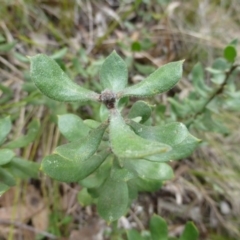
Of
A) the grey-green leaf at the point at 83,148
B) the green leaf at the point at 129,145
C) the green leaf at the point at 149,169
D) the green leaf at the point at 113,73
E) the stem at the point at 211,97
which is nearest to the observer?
the green leaf at the point at 129,145

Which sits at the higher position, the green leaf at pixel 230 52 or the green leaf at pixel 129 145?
the green leaf at pixel 129 145

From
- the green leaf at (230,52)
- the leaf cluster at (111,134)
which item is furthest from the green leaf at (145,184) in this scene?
the green leaf at (230,52)

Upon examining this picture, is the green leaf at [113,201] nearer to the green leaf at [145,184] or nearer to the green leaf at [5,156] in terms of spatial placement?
the green leaf at [145,184]

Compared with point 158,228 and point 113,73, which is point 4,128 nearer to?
point 113,73

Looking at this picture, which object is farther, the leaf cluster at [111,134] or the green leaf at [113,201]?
the green leaf at [113,201]

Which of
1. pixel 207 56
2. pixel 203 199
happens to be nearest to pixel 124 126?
pixel 203 199
